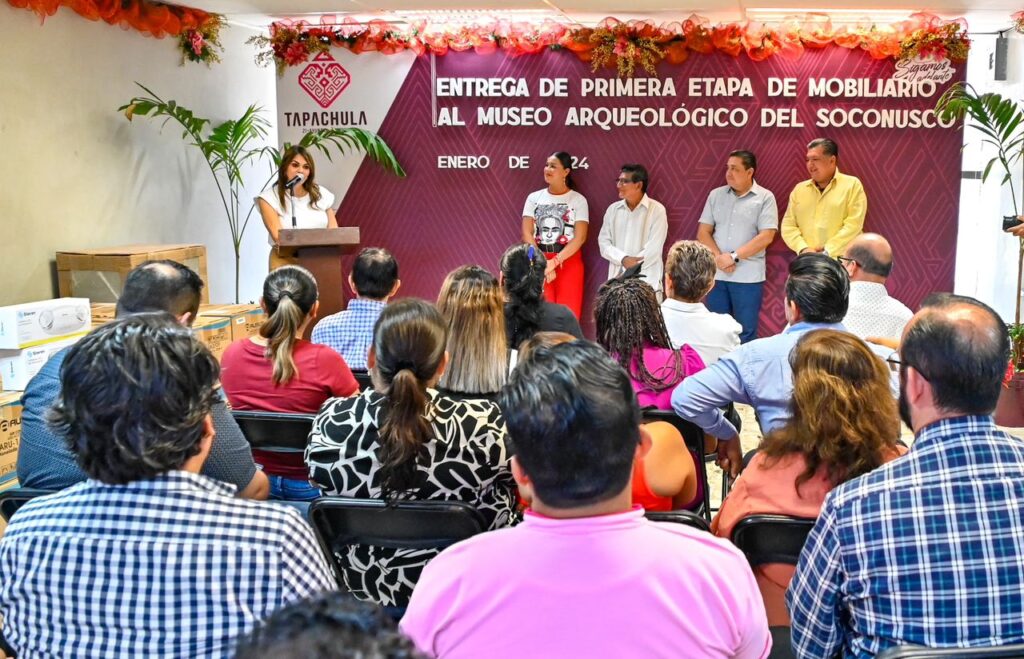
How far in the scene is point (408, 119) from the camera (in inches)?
297

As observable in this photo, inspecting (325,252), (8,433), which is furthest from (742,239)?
(8,433)

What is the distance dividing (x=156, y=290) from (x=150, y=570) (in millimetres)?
1639

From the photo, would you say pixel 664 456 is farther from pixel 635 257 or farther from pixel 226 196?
pixel 226 196

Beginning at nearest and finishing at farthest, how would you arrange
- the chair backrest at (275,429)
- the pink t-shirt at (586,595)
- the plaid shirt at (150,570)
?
1. the pink t-shirt at (586,595)
2. the plaid shirt at (150,570)
3. the chair backrest at (275,429)

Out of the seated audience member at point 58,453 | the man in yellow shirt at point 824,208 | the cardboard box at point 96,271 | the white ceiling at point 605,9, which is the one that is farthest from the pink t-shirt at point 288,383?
the man in yellow shirt at point 824,208

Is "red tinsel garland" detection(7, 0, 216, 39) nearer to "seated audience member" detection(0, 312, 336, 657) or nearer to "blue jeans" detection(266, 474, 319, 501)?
"blue jeans" detection(266, 474, 319, 501)

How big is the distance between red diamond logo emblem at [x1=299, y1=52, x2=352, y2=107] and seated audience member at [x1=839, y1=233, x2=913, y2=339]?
4.71 metres

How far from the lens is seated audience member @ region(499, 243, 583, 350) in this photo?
3.90 metres

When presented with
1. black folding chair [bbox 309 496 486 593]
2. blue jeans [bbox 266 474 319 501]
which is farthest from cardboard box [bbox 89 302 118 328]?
black folding chair [bbox 309 496 486 593]

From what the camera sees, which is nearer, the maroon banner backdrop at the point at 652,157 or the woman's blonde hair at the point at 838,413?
the woman's blonde hair at the point at 838,413

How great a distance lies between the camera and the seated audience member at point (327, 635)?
676 mm

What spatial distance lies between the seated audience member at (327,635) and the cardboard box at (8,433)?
3.60 m

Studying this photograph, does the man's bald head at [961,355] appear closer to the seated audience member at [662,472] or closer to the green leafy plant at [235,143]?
the seated audience member at [662,472]

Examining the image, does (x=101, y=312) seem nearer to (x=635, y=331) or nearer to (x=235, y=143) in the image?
(x=235, y=143)
